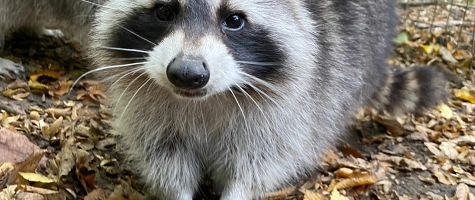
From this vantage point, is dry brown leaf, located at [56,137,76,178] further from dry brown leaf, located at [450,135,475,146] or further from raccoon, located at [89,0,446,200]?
dry brown leaf, located at [450,135,475,146]

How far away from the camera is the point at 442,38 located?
4566 mm

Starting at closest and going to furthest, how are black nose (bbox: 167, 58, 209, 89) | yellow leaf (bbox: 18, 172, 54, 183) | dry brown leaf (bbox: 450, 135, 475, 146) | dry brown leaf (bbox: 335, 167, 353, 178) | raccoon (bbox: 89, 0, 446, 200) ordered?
black nose (bbox: 167, 58, 209, 89) < raccoon (bbox: 89, 0, 446, 200) < yellow leaf (bbox: 18, 172, 54, 183) < dry brown leaf (bbox: 335, 167, 353, 178) < dry brown leaf (bbox: 450, 135, 475, 146)

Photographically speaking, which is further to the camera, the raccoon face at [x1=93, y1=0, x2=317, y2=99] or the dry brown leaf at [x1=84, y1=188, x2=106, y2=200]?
the dry brown leaf at [x1=84, y1=188, x2=106, y2=200]

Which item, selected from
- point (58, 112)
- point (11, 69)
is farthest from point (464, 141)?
point (11, 69)

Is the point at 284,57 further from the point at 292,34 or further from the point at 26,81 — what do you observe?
the point at 26,81

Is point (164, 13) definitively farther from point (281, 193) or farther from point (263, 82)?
point (281, 193)

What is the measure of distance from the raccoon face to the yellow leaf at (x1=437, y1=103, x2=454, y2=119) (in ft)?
5.08

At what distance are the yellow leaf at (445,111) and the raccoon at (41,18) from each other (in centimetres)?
210

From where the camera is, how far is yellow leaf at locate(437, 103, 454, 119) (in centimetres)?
342

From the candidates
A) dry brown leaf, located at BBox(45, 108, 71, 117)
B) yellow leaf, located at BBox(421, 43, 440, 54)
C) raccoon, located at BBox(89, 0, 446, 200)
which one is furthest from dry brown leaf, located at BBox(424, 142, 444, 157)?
dry brown leaf, located at BBox(45, 108, 71, 117)

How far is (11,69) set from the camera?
3.36 m

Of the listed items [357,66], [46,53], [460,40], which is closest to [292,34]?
[357,66]

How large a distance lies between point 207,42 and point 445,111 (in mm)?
2122

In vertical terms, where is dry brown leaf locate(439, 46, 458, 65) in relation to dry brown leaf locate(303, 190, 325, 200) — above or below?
above
